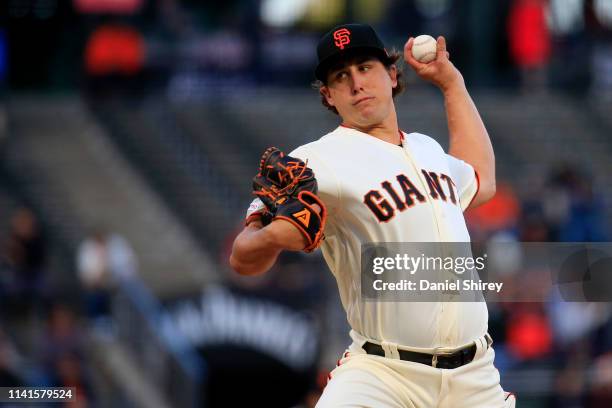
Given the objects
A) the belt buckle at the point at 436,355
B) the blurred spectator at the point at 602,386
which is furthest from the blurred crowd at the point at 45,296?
the belt buckle at the point at 436,355

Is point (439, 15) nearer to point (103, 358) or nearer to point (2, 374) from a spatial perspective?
point (103, 358)

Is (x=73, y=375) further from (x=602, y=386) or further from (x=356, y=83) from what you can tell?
(x=356, y=83)

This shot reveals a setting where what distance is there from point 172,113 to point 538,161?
17.9ft

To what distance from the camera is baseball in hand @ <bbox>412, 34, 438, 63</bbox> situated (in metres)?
5.41

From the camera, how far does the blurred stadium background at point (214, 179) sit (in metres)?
11.4

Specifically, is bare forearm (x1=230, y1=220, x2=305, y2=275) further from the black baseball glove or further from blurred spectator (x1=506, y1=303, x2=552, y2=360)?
blurred spectator (x1=506, y1=303, x2=552, y2=360)

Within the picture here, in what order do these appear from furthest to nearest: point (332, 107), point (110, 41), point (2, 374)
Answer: point (110, 41) → point (2, 374) → point (332, 107)

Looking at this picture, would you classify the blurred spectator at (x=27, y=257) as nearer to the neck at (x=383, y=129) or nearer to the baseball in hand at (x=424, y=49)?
the baseball in hand at (x=424, y=49)

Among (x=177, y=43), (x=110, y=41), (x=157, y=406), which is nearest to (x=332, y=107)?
(x=157, y=406)

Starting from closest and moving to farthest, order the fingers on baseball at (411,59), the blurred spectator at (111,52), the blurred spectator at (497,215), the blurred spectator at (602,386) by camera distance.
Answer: the fingers on baseball at (411,59) → the blurred spectator at (602,386) → the blurred spectator at (497,215) → the blurred spectator at (111,52)

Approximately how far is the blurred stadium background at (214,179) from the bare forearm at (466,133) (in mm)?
3004

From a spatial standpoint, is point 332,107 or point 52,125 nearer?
point 332,107

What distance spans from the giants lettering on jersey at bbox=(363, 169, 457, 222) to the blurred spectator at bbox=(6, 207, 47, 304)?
8.41m

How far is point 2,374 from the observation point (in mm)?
10203
